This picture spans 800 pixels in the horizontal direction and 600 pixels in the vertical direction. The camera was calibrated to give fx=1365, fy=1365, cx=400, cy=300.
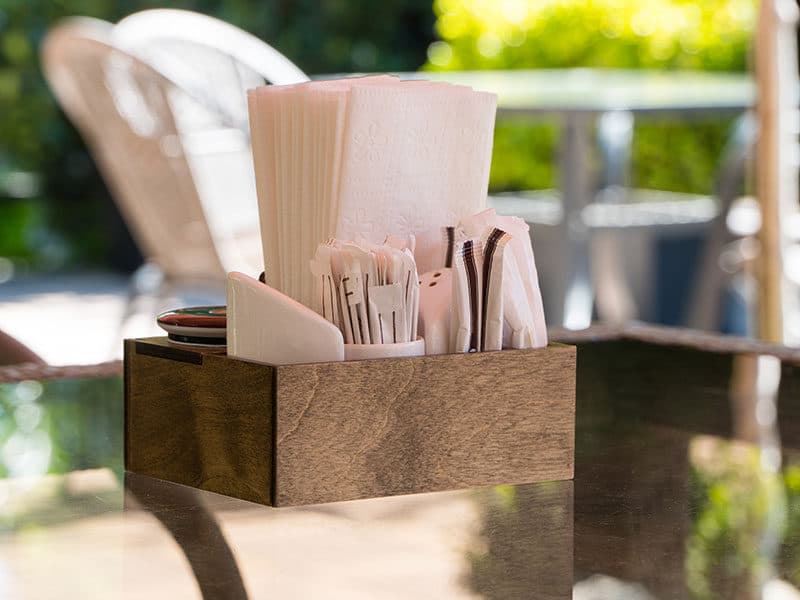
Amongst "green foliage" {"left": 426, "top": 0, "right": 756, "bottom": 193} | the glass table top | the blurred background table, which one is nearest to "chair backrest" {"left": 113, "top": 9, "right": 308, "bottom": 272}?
the blurred background table

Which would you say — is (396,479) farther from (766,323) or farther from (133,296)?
(133,296)

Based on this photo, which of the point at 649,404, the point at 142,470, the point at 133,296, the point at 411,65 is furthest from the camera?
the point at 411,65

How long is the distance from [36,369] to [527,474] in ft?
1.60

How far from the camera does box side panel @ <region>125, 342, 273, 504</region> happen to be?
63 centimetres

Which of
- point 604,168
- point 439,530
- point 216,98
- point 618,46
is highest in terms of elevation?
point 618,46

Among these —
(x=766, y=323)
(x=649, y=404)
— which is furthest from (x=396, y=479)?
(x=766, y=323)

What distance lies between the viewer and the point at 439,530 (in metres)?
0.62

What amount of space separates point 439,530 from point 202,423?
134 millimetres

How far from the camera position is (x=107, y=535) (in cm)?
61

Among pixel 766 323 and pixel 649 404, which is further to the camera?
pixel 766 323

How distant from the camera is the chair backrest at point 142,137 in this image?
117 inches

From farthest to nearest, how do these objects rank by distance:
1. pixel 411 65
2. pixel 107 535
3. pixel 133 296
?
pixel 411 65 < pixel 133 296 < pixel 107 535

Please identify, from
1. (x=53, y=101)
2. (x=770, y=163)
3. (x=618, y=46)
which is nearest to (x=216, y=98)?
(x=618, y=46)

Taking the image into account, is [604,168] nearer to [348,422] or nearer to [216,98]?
[216,98]
